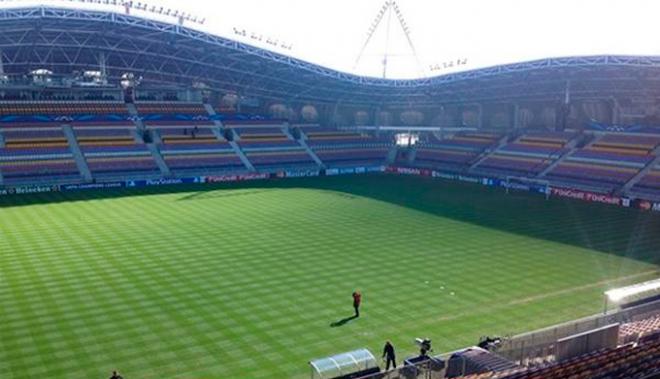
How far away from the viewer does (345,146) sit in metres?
92.9

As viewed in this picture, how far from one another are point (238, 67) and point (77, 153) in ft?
81.0

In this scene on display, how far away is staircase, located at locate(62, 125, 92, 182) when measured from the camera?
67.8 m

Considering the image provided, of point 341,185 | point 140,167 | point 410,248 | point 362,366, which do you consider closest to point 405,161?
point 341,185

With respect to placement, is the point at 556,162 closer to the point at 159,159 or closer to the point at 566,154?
the point at 566,154

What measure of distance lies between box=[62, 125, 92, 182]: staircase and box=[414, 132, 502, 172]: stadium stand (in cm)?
4833

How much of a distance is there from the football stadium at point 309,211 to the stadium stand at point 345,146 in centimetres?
51

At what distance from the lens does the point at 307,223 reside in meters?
46.5

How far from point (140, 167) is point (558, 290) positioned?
5577cm

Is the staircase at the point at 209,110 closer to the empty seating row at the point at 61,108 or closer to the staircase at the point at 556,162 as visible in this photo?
the empty seating row at the point at 61,108

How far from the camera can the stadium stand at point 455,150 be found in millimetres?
85375

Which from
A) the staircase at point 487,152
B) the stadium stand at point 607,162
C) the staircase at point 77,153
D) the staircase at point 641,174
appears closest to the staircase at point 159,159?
the staircase at point 77,153

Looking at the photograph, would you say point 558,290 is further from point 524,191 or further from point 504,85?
point 504,85

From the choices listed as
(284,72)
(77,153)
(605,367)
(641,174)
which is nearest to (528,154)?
(641,174)

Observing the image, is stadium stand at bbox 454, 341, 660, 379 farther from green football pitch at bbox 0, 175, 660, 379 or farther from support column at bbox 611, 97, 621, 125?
support column at bbox 611, 97, 621, 125
